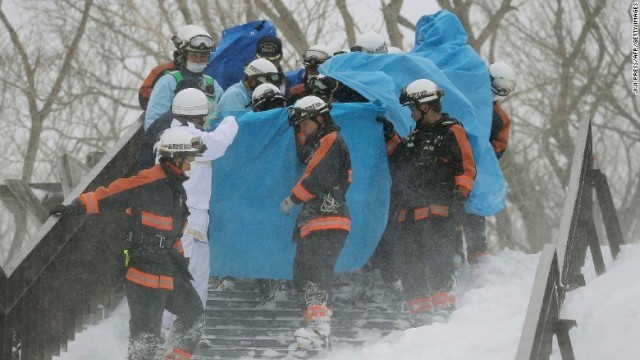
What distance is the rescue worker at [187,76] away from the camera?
8125 mm

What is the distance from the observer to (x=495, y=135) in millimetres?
9133

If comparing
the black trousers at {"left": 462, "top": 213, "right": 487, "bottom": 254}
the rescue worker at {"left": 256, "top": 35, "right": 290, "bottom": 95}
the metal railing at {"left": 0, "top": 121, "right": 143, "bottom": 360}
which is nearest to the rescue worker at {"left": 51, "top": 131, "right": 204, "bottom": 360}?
the metal railing at {"left": 0, "top": 121, "right": 143, "bottom": 360}

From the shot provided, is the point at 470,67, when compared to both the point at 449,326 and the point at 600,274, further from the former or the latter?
the point at 449,326

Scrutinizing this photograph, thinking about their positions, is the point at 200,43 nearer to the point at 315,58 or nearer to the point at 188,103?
the point at 188,103

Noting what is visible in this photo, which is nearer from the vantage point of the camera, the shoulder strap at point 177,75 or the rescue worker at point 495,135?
the shoulder strap at point 177,75

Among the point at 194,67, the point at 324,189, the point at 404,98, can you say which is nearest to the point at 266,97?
the point at 194,67

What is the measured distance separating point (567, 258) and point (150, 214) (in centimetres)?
287

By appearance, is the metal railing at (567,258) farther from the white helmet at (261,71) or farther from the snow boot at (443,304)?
the white helmet at (261,71)

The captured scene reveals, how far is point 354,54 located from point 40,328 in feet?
12.2

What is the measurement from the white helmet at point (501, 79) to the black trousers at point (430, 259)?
1996 millimetres

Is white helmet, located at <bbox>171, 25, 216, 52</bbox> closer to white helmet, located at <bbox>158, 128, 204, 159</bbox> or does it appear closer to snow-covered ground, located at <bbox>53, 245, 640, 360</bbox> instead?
white helmet, located at <bbox>158, 128, 204, 159</bbox>

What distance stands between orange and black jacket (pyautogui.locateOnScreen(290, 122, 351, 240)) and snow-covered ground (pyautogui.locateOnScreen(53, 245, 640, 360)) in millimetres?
915

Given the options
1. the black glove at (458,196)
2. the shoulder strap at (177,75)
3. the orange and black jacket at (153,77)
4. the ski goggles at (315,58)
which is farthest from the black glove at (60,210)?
the ski goggles at (315,58)

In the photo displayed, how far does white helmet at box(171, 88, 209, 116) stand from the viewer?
24.0 feet
